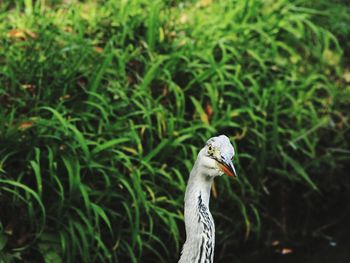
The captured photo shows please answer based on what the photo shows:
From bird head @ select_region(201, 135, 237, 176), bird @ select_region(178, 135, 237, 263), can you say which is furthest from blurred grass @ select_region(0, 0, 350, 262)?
bird head @ select_region(201, 135, 237, 176)

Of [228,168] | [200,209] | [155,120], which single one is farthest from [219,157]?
[155,120]

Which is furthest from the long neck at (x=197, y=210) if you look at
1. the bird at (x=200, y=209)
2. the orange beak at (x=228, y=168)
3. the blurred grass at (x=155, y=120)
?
the blurred grass at (x=155, y=120)

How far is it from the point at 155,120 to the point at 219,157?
89.2 inches

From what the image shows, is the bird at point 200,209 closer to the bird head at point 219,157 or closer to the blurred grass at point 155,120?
the bird head at point 219,157

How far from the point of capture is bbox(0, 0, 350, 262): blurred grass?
4.88 meters

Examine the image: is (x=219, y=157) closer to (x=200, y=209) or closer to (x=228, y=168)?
(x=228, y=168)

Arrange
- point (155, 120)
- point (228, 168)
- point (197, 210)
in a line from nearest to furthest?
point (228, 168), point (197, 210), point (155, 120)

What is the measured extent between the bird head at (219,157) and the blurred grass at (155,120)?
4.93ft

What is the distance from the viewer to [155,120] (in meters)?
5.57

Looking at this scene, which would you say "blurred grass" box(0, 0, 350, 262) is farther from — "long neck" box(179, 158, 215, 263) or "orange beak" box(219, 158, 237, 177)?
"orange beak" box(219, 158, 237, 177)

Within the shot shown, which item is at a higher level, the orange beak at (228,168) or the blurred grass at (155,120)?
the blurred grass at (155,120)

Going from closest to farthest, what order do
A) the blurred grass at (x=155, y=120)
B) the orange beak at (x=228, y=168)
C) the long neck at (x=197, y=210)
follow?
the orange beak at (x=228, y=168) → the long neck at (x=197, y=210) → the blurred grass at (x=155, y=120)

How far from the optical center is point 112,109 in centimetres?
536

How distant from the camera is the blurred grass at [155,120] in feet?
16.0
